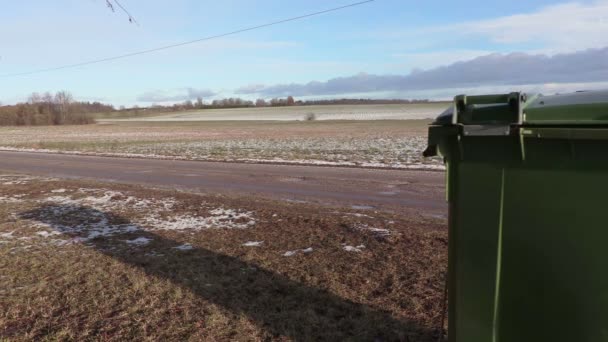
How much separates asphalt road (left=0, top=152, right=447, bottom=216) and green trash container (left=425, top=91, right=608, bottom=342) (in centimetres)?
509

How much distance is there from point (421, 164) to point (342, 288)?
10.0m

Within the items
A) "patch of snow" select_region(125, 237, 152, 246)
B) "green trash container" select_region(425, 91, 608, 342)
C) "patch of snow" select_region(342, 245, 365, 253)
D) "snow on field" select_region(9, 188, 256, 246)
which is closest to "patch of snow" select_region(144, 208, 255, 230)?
"snow on field" select_region(9, 188, 256, 246)

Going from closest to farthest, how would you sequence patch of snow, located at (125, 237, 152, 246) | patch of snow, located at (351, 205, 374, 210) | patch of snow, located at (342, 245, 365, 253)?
patch of snow, located at (342, 245, 365, 253) → patch of snow, located at (125, 237, 152, 246) → patch of snow, located at (351, 205, 374, 210)

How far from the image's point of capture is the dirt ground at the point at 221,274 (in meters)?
3.40

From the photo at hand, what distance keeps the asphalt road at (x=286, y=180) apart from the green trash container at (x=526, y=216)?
5.09m

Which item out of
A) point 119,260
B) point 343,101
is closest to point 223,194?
point 119,260

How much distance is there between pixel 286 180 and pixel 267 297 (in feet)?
→ 24.0

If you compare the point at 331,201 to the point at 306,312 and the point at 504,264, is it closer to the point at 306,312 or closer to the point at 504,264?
the point at 306,312

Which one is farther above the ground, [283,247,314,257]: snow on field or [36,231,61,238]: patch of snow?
[36,231,61,238]: patch of snow

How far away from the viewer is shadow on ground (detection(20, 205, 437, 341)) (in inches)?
130

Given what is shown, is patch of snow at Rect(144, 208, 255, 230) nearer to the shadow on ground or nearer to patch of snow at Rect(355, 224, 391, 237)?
the shadow on ground

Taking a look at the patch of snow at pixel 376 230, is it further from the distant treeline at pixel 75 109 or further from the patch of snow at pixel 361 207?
the distant treeline at pixel 75 109

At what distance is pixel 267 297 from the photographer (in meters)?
3.87

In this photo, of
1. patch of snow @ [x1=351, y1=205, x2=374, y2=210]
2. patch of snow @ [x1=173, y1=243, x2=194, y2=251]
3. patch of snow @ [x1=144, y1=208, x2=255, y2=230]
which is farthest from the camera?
patch of snow @ [x1=351, y1=205, x2=374, y2=210]
